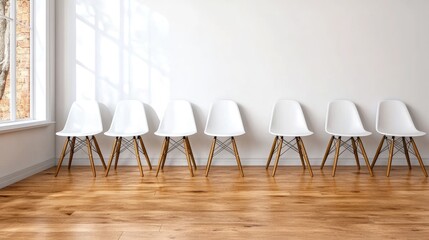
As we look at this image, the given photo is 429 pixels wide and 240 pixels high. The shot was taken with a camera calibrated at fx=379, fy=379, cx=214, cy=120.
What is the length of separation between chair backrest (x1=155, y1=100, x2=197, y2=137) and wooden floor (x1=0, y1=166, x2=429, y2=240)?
→ 0.48m

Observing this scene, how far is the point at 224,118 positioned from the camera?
3953 mm

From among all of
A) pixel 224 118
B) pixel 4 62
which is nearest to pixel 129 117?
pixel 224 118

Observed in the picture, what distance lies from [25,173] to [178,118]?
152cm

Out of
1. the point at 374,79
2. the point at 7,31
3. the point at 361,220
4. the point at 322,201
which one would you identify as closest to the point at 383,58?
the point at 374,79

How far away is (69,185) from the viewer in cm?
312

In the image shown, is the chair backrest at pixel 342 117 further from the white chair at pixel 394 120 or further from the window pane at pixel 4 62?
the window pane at pixel 4 62

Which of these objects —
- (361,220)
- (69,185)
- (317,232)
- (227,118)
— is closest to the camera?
(317,232)

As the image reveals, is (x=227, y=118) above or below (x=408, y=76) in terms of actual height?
below

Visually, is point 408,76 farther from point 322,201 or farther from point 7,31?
point 7,31

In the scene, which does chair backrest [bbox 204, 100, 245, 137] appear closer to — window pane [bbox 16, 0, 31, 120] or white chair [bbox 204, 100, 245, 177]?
white chair [bbox 204, 100, 245, 177]

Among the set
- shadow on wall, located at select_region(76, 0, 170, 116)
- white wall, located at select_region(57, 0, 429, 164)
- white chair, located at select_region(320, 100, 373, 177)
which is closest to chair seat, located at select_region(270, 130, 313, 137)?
white chair, located at select_region(320, 100, 373, 177)

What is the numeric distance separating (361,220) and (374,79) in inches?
92.9

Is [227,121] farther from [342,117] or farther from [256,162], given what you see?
[342,117]

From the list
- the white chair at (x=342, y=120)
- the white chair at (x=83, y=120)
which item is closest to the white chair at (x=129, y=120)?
the white chair at (x=83, y=120)
